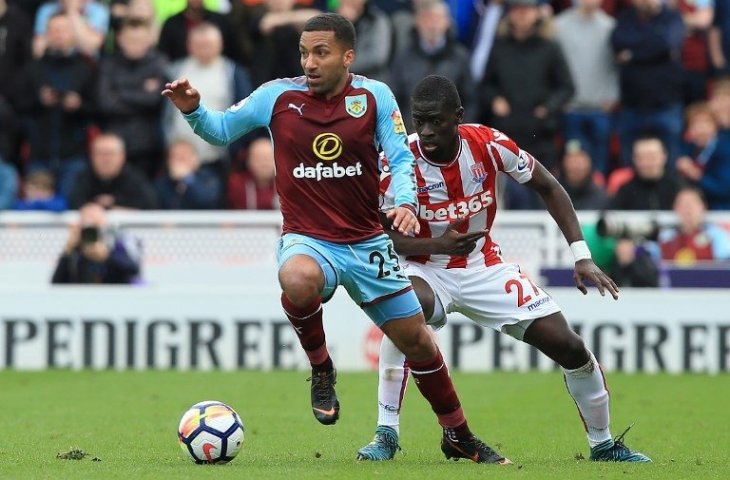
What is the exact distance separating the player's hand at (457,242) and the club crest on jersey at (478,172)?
1.03 ft

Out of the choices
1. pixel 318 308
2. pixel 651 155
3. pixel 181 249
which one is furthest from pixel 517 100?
pixel 318 308

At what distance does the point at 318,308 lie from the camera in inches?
317

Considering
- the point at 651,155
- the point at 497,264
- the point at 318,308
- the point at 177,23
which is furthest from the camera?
the point at 177,23

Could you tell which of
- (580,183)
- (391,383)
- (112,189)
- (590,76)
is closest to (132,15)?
(112,189)

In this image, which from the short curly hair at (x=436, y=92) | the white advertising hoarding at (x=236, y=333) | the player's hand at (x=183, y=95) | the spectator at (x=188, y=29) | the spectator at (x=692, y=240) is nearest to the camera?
the player's hand at (x=183, y=95)

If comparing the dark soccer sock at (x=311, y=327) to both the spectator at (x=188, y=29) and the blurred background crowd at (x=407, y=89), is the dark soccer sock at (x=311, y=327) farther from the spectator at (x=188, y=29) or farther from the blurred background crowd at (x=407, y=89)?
the spectator at (x=188, y=29)

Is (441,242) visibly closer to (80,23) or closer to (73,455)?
(73,455)

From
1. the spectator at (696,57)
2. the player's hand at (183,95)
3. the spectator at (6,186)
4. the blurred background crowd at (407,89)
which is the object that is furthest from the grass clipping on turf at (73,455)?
the spectator at (696,57)

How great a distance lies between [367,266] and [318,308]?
1.16 ft

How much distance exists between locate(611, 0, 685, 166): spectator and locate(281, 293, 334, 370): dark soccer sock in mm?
9567

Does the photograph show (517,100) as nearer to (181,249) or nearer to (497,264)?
(181,249)

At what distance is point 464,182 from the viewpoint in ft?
28.7

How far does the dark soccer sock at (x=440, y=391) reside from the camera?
8344mm

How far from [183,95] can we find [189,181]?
9506 mm
